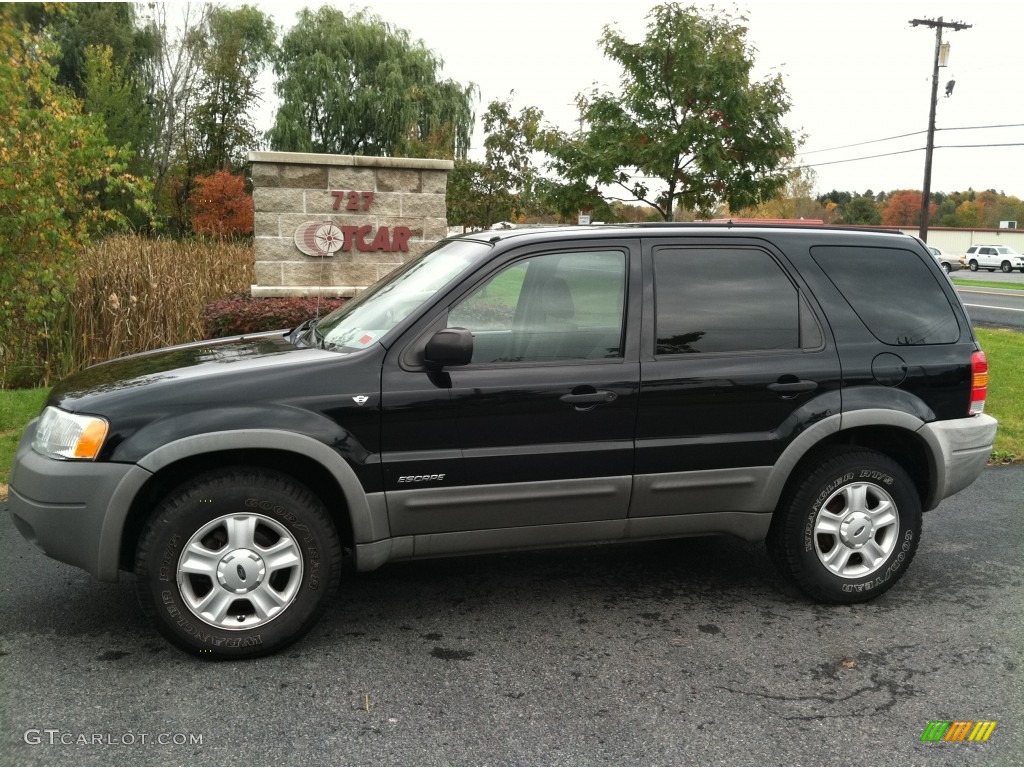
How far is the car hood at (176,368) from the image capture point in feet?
12.5

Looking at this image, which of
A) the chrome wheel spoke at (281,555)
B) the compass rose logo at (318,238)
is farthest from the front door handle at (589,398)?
the compass rose logo at (318,238)

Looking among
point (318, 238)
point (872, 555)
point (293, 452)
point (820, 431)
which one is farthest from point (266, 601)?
point (318, 238)

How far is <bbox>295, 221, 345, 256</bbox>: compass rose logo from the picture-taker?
37.0ft

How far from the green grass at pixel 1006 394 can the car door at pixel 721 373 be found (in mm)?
4085

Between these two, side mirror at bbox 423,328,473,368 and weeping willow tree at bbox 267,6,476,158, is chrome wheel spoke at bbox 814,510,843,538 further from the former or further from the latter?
weeping willow tree at bbox 267,6,476,158

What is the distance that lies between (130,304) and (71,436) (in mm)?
7968

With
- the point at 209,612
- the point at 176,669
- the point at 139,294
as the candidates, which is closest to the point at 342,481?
the point at 209,612

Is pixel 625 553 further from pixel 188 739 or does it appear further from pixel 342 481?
pixel 188 739

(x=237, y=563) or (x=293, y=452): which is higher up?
(x=293, y=452)

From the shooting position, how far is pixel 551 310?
424cm

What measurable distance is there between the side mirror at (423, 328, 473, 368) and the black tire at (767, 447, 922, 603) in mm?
1765

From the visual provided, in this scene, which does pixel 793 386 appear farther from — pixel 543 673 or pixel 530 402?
pixel 543 673

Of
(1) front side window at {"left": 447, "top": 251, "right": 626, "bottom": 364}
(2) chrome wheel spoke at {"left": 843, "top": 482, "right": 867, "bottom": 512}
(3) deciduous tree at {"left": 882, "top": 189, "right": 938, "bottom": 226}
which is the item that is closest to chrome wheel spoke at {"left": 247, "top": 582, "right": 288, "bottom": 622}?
(1) front side window at {"left": 447, "top": 251, "right": 626, "bottom": 364}

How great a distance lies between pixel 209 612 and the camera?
12.3 feet
